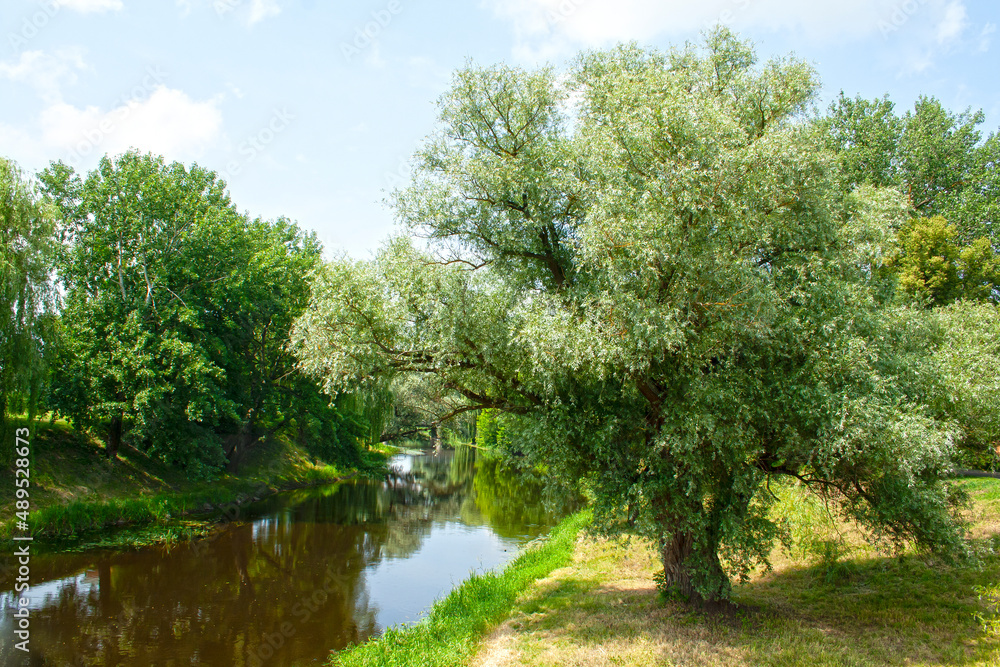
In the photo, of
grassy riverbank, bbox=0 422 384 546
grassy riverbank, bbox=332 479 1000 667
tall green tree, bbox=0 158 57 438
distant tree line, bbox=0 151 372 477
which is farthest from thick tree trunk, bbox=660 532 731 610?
tall green tree, bbox=0 158 57 438

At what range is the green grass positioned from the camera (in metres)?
10.1

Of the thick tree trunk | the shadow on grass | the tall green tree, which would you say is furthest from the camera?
the tall green tree

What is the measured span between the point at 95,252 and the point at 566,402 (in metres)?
23.7

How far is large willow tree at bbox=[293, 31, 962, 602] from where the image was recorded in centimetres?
875

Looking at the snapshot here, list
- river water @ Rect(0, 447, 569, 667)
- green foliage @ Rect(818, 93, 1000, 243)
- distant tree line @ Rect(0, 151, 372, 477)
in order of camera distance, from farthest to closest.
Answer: green foliage @ Rect(818, 93, 1000, 243) → distant tree line @ Rect(0, 151, 372, 477) → river water @ Rect(0, 447, 569, 667)

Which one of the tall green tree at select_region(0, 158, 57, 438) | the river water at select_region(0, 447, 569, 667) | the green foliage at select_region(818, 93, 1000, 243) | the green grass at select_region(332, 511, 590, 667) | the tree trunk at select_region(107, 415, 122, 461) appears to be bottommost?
the river water at select_region(0, 447, 569, 667)

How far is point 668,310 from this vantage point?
8.67 metres

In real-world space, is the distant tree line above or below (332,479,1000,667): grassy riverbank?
above

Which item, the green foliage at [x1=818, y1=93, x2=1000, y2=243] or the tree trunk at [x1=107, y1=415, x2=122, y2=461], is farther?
the green foliage at [x1=818, y1=93, x2=1000, y2=243]

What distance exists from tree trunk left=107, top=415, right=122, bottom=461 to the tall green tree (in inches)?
226

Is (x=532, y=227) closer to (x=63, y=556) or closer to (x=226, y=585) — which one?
(x=226, y=585)
